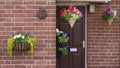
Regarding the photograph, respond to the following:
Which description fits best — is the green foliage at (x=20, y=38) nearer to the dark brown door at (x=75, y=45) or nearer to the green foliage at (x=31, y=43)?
the green foliage at (x=31, y=43)

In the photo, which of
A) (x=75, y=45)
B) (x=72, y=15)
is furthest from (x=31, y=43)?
(x=75, y=45)

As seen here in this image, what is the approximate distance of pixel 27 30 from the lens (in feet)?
22.1

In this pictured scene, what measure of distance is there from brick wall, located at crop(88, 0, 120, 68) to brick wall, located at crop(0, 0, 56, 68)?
5.88ft

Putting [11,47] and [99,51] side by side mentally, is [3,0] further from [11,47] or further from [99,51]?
[99,51]

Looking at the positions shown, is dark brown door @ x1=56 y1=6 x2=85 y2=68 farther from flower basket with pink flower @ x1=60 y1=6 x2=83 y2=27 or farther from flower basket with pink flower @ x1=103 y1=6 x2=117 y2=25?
flower basket with pink flower @ x1=60 y1=6 x2=83 y2=27

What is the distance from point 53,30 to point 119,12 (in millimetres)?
2278

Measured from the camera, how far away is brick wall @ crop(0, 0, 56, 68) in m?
6.73

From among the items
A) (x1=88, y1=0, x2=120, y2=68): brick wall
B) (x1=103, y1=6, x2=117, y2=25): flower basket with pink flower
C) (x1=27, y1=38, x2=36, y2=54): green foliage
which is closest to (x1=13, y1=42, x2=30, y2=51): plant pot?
(x1=27, y1=38, x2=36, y2=54): green foliage

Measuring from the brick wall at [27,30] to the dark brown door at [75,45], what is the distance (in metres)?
1.68

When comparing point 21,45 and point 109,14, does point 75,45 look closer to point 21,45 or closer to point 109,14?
point 109,14

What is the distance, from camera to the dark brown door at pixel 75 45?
27.6ft

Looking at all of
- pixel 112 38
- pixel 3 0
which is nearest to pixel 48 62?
pixel 3 0

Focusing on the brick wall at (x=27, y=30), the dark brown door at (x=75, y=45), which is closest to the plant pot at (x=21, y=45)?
the brick wall at (x=27, y=30)

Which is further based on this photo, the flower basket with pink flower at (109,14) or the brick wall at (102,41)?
the brick wall at (102,41)
